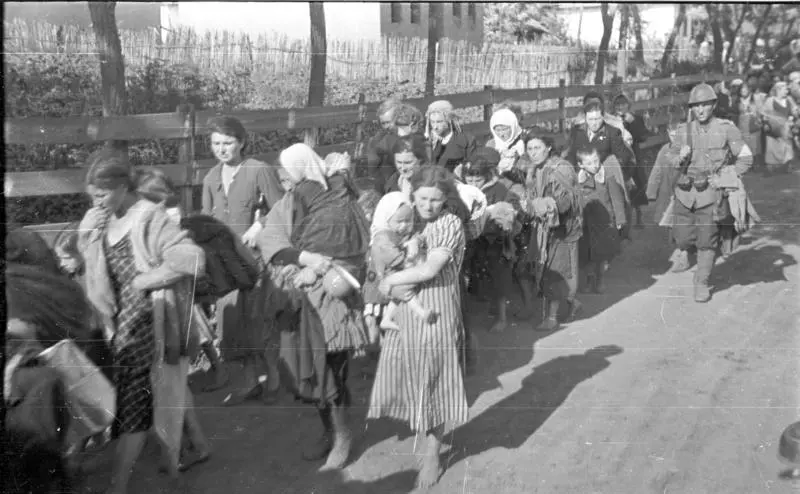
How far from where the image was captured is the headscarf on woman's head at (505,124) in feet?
13.0

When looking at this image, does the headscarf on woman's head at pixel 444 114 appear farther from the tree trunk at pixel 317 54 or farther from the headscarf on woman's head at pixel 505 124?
the tree trunk at pixel 317 54

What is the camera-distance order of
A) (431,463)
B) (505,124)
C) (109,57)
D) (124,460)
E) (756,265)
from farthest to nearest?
(756,265), (505,124), (431,463), (124,460), (109,57)

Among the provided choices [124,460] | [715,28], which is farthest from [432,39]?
[124,460]

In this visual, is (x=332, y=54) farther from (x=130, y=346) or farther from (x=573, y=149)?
(x=130, y=346)

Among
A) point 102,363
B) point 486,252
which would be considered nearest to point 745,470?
point 486,252

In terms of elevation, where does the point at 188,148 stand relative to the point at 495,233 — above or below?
above

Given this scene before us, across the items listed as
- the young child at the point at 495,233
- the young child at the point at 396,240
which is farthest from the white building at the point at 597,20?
the young child at the point at 396,240

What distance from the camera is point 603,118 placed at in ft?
Result: 13.1

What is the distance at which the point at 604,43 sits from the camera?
12.6 ft

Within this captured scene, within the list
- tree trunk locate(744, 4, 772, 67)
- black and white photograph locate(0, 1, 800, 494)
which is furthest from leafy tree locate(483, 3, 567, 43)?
tree trunk locate(744, 4, 772, 67)

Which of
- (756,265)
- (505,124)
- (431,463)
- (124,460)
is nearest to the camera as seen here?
(124,460)

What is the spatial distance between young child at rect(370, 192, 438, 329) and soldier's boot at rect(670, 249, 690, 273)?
3.83ft

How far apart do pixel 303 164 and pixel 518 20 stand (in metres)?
1.07

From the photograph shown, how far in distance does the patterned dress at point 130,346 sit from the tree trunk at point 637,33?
7.22 ft
